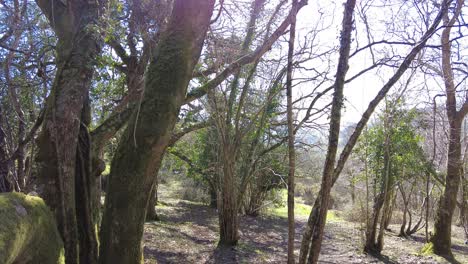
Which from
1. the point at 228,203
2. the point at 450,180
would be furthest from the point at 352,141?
the point at 450,180

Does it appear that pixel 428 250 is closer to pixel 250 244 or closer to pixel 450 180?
pixel 450 180

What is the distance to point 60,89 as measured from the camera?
4.52 m

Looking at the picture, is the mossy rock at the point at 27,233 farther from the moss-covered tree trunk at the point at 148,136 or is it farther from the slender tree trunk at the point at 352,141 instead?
the slender tree trunk at the point at 352,141

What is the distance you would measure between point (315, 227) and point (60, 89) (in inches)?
133

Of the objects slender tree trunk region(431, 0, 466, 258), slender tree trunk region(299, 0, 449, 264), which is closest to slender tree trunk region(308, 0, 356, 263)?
slender tree trunk region(299, 0, 449, 264)

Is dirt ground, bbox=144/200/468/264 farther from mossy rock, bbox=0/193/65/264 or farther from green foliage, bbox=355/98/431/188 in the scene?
mossy rock, bbox=0/193/65/264

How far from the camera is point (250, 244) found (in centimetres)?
978

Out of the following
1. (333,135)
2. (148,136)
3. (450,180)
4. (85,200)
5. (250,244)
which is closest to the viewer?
(148,136)

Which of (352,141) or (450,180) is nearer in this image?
(352,141)

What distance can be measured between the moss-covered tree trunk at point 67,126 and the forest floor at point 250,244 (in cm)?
324

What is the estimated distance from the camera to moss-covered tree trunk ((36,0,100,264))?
411 centimetres

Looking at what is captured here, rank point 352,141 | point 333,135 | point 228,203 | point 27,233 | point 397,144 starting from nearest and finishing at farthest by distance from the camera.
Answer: point 27,233, point 333,135, point 352,141, point 228,203, point 397,144

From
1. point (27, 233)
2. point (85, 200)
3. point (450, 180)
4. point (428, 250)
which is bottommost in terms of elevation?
point (428, 250)

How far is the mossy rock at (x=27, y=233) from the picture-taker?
103 inches
